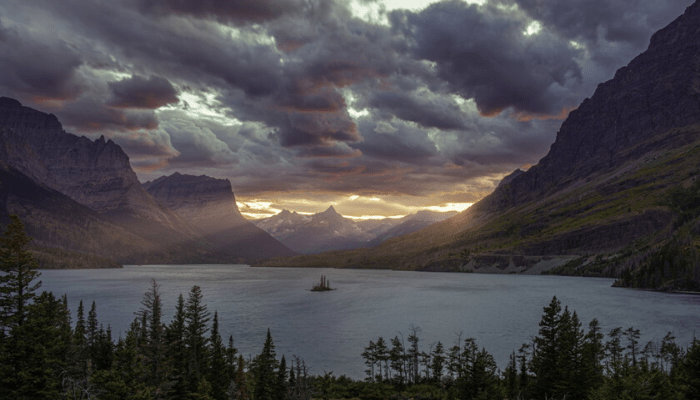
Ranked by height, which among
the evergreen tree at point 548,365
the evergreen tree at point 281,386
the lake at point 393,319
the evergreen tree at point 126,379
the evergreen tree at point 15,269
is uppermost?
the evergreen tree at point 15,269

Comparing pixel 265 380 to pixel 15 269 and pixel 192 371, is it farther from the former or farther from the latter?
pixel 15 269

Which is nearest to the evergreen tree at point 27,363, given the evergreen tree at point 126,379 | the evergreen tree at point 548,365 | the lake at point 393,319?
the evergreen tree at point 126,379

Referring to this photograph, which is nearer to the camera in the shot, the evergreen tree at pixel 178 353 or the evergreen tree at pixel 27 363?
the evergreen tree at pixel 27 363

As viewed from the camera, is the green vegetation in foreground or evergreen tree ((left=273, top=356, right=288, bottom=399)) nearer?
the green vegetation in foreground

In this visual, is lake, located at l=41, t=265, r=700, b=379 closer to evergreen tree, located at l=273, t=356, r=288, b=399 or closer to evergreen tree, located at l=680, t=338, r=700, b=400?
evergreen tree, located at l=273, t=356, r=288, b=399

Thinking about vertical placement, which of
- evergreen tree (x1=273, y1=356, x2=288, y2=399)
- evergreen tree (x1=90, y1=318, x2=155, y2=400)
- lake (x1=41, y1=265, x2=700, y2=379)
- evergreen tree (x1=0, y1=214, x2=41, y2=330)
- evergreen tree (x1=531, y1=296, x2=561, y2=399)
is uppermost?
evergreen tree (x1=0, y1=214, x2=41, y2=330)

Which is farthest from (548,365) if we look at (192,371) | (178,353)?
(178,353)

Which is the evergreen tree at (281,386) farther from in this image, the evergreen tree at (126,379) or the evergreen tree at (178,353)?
the evergreen tree at (126,379)

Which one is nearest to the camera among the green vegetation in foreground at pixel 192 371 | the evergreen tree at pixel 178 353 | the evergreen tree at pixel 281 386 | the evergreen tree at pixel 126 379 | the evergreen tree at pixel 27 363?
the evergreen tree at pixel 126 379

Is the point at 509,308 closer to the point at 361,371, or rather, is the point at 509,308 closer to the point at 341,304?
the point at 341,304

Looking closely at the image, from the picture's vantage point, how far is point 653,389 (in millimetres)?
39156

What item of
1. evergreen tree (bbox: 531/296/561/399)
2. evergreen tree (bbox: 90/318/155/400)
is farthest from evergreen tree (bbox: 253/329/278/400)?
evergreen tree (bbox: 531/296/561/399)

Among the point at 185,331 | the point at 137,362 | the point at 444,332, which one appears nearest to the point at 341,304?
the point at 444,332

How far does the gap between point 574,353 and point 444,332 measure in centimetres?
6481
